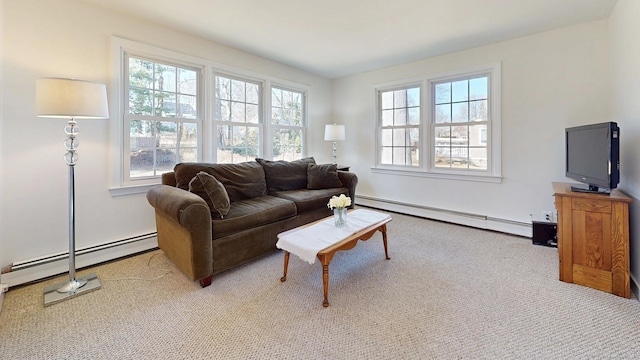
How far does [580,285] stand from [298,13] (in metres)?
3.38

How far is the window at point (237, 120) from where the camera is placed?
11.9ft

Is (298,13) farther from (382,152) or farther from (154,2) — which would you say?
(382,152)

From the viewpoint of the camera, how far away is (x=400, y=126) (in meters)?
4.47

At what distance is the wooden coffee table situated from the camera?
1.91 m

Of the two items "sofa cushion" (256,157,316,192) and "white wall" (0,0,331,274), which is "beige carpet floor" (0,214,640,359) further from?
"sofa cushion" (256,157,316,192)

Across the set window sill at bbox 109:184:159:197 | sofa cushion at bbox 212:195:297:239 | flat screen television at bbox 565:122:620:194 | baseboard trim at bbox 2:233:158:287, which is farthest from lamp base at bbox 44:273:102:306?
flat screen television at bbox 565:122:620:194

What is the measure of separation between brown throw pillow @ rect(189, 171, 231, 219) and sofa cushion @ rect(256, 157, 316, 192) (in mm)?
1078

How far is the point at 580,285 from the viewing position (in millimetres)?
2152

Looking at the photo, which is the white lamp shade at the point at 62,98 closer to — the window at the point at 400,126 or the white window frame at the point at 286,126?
the white window frame at the point at 286,126

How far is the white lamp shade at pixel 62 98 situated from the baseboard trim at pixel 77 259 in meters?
1.28

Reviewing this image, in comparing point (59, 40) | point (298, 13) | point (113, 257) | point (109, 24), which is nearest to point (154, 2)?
point (109, 24)

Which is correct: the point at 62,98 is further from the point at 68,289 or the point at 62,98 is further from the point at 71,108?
the point at 68,289

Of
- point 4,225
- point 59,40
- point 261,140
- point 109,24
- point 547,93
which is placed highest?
point 109,24

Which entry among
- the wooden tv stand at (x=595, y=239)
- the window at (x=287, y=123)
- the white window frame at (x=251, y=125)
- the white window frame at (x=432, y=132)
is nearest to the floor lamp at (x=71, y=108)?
the white window frame at (x=251, y=125)
